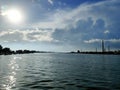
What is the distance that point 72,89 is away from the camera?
1271 inches

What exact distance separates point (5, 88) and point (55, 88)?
809 cm

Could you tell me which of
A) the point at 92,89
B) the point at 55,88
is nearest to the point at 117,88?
the point at 92,89

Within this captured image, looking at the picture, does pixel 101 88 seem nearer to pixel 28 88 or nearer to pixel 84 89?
pixel 84 89

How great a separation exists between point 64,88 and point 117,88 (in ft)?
28.5

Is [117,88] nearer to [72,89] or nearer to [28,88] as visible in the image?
[72,89]

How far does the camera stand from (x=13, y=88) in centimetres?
3303

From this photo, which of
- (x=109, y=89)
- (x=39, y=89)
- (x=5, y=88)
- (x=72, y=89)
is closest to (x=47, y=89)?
(x=39, y=89)

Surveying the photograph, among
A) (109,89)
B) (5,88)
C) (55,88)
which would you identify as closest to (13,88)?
(5,88)

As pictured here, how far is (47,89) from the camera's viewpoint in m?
32.4

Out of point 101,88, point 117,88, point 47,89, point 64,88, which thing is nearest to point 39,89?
point 47,89

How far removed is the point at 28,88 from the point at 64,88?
5.78 m

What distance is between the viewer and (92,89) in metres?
32.5

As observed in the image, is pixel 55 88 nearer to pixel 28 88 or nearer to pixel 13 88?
pixel 28 88

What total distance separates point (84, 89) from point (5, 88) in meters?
12.7
